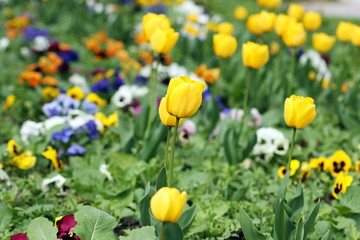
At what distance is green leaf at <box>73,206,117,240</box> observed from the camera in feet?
4.79

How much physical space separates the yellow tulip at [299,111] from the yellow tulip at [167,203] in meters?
0.51

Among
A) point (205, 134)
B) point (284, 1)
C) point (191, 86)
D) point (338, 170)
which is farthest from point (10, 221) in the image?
point (284, 1)

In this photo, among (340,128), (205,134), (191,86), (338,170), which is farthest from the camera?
(340,128)

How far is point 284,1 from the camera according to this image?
34.4 feet

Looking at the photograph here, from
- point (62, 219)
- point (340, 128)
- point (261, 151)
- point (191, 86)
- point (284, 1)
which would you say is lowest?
point (284, 1)

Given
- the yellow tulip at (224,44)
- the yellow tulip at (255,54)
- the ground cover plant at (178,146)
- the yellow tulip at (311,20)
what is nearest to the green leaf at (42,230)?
the ground cover plant at (178,146)

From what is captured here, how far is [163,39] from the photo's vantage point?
1.90 meters

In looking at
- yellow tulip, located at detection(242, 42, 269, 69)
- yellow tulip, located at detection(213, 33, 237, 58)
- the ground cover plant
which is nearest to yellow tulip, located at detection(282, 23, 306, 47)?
the ground cover plant

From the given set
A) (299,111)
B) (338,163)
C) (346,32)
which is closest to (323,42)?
(346,32)

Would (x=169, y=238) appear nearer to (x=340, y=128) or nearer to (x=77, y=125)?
(x=77, y=125)

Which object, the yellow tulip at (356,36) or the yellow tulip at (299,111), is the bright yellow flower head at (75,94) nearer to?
the yellow tulip at (299,111)

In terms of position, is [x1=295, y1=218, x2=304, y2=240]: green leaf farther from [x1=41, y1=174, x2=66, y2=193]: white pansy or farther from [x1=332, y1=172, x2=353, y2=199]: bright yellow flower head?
[x1=41, y1=174, x2=66, y2=193]: white pansy

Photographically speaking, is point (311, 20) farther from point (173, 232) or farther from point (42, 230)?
point (42, 230)

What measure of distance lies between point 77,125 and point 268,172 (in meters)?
1.18
